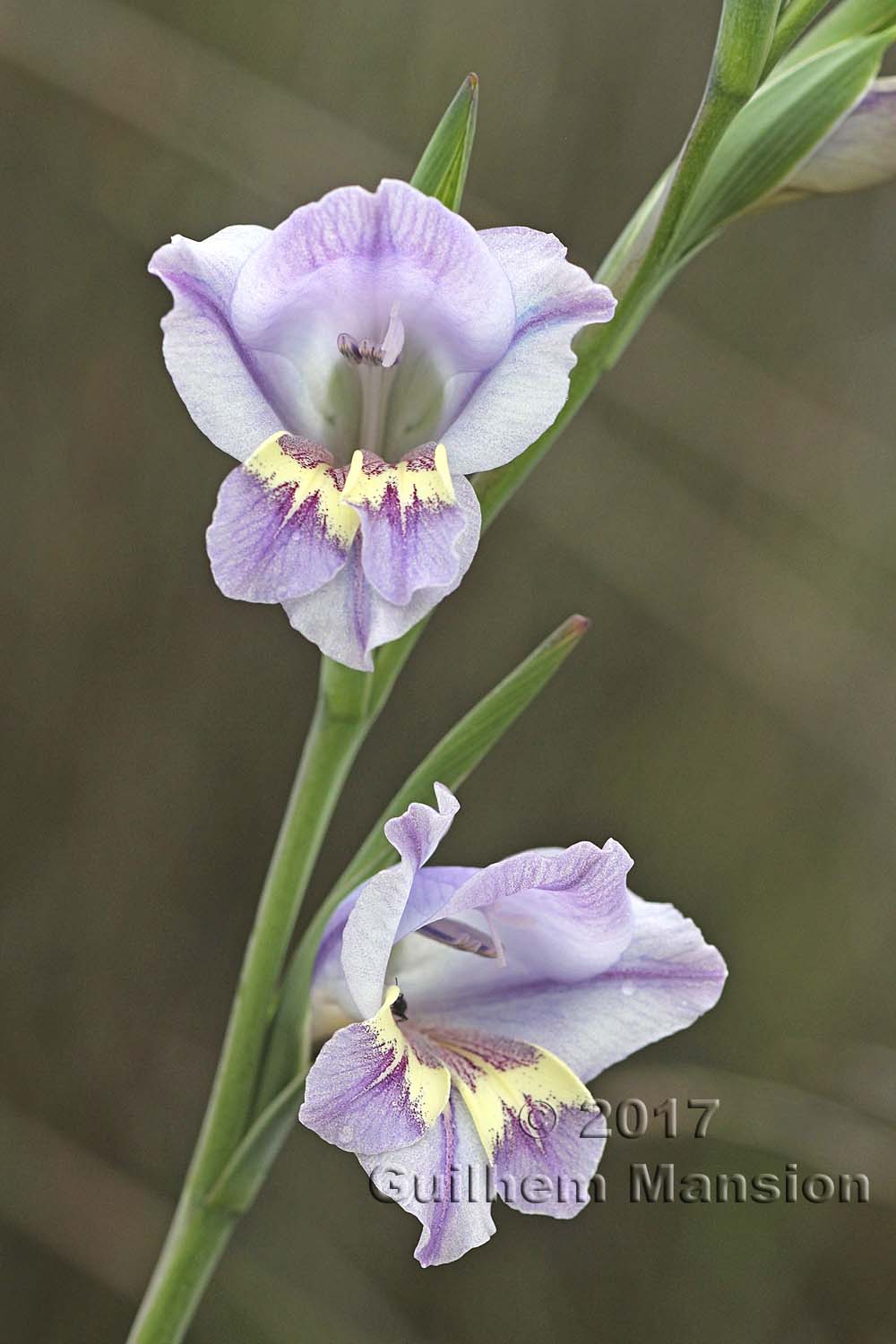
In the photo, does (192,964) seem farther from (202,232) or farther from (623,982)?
(623,982)

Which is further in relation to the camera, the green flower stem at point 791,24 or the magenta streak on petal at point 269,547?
the green flower stem at point 791,24

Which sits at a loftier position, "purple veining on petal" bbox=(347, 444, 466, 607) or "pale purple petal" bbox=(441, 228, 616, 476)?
"pale purple petal" bbox=(441, 228, 616, 476)

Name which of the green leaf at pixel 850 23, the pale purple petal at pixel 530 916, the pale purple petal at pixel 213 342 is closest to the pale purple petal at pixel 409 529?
the pale purple petal at pixel 213 342

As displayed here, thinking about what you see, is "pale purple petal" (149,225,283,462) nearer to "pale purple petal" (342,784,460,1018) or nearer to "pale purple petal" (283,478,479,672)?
"pale purple petal" (283,478,479,672)

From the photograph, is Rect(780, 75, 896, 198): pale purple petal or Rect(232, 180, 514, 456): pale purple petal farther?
Rect(780, 75, 896, 198): pale purple petal

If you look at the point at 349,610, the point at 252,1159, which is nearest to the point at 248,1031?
the point at 252,1159

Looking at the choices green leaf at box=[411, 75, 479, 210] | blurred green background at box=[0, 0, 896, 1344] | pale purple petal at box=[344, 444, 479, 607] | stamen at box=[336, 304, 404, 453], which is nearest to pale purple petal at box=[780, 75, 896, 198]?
green leaf at box=[411, 75, 479, 210]

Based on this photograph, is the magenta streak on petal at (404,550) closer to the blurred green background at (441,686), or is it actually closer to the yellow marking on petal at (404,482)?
the yellow marking on petal at (404,482)
